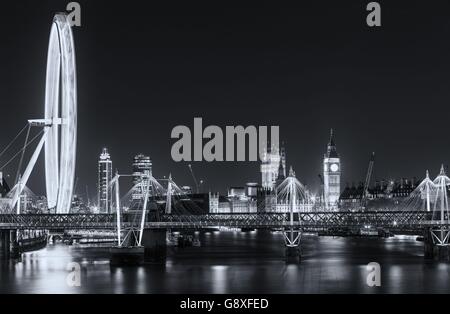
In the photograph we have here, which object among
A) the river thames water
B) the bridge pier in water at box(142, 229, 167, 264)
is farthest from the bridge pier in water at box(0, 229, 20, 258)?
the bridge pier in water at box(142, 229, 167, 264)

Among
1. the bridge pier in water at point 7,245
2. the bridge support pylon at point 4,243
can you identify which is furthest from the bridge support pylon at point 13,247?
the bridge support pylon at point 4,243

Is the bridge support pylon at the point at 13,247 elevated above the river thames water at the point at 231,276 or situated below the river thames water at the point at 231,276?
above

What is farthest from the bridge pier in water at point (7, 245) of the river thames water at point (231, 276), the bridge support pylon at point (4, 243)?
the river thames water at point (231, 276)

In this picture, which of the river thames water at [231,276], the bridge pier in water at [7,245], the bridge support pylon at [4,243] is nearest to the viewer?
Answer: the river thames water at [231,276]

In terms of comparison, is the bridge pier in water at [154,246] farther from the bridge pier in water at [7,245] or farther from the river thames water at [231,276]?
the bridge pier in water at [7,245]

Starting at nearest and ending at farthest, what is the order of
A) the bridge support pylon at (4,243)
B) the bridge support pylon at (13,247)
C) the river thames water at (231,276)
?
the river thames water at (231,276)
the bridge support pylon at (4,243)
the bridge support pylon at (13,247)

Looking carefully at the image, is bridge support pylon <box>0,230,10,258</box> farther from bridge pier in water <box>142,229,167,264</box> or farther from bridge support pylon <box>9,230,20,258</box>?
bridge pier in water <box>142,229,167,264</box>

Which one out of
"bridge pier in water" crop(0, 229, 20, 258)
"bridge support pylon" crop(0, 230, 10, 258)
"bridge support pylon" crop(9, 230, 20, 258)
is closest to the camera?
"bridge support pylon" crop(0, 230, 10, 258)

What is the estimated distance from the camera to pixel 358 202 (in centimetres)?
17812

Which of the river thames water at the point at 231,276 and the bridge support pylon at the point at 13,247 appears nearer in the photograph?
the river thames water at the point at 231,276
